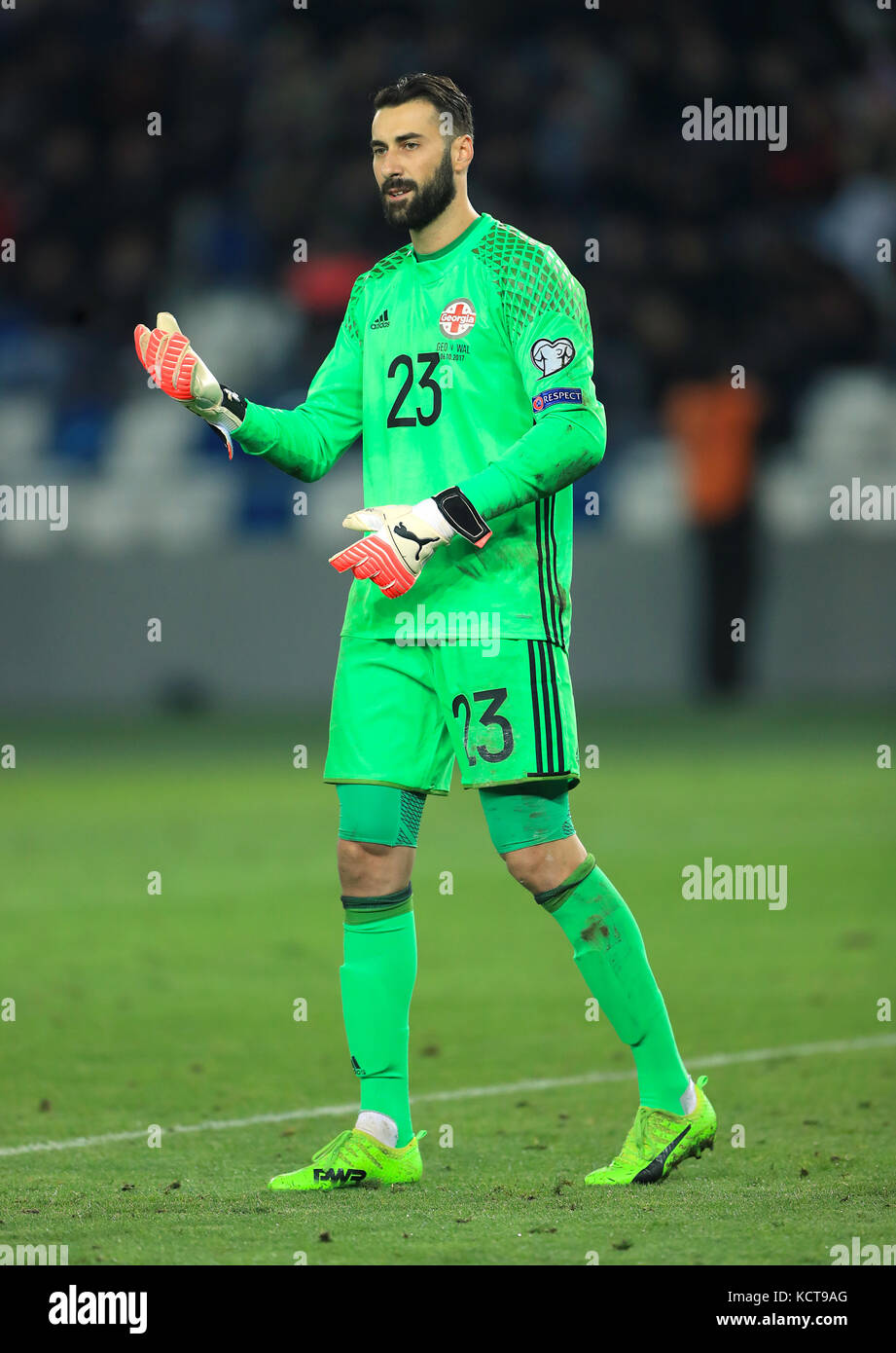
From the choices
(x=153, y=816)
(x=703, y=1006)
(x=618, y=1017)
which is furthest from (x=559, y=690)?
(x=153, y=816)

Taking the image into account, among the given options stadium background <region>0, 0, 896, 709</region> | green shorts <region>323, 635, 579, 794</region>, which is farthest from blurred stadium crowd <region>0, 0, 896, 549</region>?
green shorts <region>323, 635, 579, 794</region>

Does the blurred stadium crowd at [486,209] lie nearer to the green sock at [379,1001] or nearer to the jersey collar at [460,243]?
the jersey collar at [460,243]

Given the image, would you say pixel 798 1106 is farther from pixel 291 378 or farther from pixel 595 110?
pixel 595 110

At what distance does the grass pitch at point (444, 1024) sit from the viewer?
4.06m

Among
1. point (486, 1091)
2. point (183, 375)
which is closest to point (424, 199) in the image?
point (183, 375)

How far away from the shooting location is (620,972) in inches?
178

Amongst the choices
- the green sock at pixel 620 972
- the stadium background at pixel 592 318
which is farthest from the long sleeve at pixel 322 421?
the stadium background at pixel 592 318

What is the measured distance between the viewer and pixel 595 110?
66.2 feet

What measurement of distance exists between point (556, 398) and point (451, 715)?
0.71 metres

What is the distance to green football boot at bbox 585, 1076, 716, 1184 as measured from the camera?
4.44 m

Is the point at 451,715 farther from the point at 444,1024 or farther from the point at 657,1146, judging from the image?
the point at 444,1024

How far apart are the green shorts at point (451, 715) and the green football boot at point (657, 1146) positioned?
75cm

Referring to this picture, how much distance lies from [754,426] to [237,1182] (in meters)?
15.3

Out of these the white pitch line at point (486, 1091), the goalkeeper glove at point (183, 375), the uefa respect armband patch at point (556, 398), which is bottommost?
the white pitch line at point (486, 1091)
